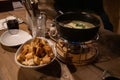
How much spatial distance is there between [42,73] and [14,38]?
473mm

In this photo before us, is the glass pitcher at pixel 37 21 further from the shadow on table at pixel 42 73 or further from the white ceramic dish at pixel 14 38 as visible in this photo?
the shadow on table at pixel 42 73

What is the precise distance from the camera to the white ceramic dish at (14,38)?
49.4 inches

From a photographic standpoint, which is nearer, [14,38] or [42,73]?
[42,73]

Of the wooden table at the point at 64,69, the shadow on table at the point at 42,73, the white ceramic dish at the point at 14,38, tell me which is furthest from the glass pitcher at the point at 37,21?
the shadow on table at the point at 42,73

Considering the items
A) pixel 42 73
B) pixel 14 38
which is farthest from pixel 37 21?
pixel 42 73

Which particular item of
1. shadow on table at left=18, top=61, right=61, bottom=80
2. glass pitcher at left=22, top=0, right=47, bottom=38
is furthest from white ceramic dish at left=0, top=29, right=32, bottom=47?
shadow on table at left=18, top=61, right=61, bottom=80

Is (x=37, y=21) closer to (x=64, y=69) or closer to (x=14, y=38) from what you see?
(x=14, y=38)

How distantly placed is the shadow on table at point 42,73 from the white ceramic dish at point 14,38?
1.00ft

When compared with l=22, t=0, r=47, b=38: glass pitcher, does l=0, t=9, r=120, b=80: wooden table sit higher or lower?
lower

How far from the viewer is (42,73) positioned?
3.17 feet

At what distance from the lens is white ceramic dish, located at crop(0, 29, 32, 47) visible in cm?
125

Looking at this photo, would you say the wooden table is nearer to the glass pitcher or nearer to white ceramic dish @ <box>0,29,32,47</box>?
white ceramic dish @ <box>0,29,32,47</box>

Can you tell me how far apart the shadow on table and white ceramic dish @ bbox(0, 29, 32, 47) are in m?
0.31

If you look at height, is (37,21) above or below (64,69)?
above
